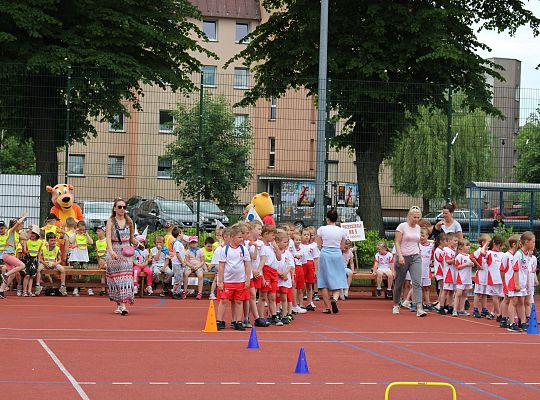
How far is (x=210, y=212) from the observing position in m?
26.2

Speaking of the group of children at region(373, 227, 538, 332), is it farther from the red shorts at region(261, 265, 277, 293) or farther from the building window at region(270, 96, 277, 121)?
the building window at region(270, 96, 277, 121)

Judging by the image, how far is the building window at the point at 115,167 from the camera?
24625 millimetres

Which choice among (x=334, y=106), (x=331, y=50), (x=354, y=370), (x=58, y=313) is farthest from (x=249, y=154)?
(x=354, y=370)

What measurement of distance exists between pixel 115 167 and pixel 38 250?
10.5 ft

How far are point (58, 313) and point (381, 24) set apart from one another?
1554cm

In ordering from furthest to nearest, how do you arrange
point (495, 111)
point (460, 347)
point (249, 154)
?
point (495, 111) < point (249, 154) < point (460, 347)

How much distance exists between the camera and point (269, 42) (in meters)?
33.4

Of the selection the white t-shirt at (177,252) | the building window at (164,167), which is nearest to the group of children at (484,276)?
the white t-shirt at (177,252)

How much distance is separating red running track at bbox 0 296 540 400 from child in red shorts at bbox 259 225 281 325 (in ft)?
1.80

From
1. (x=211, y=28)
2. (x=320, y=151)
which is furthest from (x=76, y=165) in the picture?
(x=211, y=28)

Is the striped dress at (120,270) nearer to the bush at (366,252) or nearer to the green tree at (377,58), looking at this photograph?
the green tree at (377,58)

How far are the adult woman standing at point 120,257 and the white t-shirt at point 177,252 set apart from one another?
4.58m

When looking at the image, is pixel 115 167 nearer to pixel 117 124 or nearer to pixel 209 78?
pixel 117 124

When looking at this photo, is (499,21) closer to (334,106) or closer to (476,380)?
(334,106)
